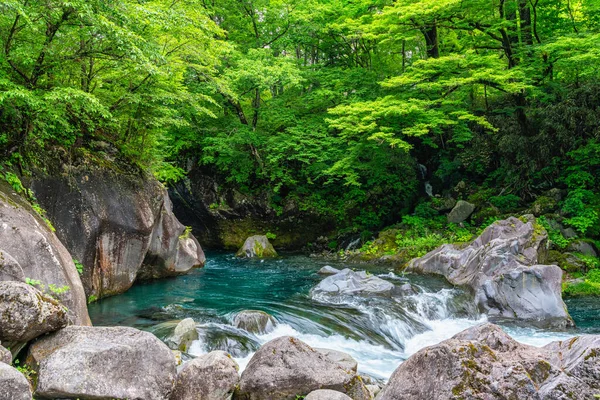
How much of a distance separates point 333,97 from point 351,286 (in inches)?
455

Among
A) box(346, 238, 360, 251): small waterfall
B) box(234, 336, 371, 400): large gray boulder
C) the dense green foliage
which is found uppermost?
the dense green foliage

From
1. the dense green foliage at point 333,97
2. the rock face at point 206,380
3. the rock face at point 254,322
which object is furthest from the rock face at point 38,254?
the rock face at point 254,322

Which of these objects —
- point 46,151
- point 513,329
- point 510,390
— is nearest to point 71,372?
point 510,390

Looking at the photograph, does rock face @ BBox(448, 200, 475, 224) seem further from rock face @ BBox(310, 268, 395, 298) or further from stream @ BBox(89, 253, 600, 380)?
rock face @ BBox(310, 268, 395, 298)

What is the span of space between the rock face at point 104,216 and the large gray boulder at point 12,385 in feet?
22.7

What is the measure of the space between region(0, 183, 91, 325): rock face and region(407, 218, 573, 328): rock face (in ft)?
32.5

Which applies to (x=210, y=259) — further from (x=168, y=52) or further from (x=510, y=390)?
(x=510, y=390)

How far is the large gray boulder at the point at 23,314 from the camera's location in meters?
4.70

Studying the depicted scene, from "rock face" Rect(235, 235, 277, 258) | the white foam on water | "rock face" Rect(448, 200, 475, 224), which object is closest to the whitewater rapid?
the white foam on water

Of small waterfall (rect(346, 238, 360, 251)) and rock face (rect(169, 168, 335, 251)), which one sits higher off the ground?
rock face (rect(169, 168, 335, 251))

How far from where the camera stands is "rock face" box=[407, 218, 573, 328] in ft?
36.9

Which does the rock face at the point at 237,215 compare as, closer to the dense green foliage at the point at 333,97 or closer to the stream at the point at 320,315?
the dense green foliage at the point at 333,97

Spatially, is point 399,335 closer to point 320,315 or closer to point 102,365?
point 320,315

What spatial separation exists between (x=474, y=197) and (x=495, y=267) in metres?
8.20
